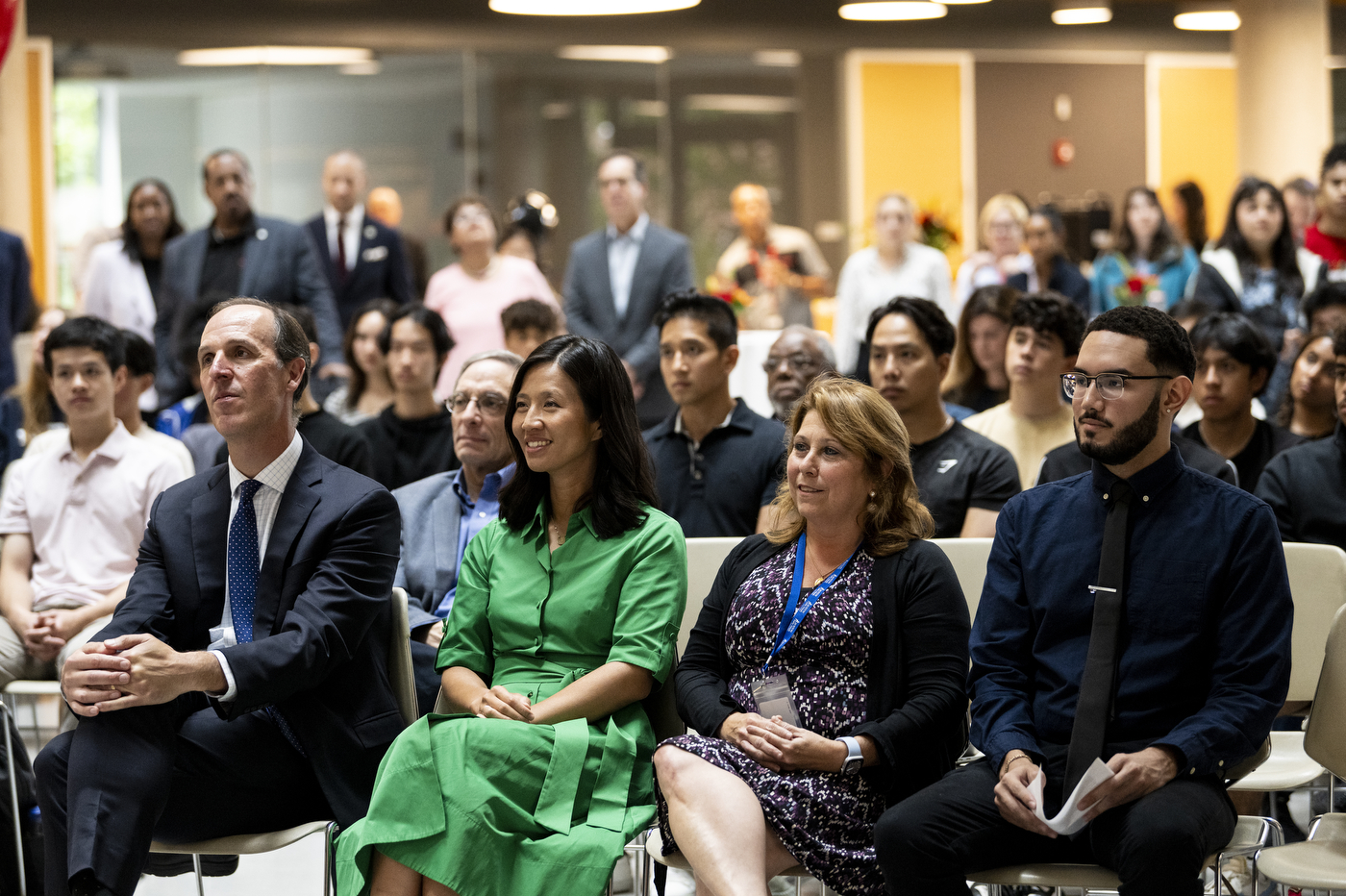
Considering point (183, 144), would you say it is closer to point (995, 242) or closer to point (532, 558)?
point (995, 242)

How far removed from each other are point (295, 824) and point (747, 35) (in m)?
10.9

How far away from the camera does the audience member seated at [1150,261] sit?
8.35 meters

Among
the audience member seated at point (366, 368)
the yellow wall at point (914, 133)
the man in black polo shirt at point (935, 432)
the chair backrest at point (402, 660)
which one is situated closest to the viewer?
the chair backrest at point (402, 660)

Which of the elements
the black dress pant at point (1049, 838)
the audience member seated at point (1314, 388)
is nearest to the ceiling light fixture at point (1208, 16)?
the audience member seated at point (1314, 388)

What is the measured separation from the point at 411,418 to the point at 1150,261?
5.35m

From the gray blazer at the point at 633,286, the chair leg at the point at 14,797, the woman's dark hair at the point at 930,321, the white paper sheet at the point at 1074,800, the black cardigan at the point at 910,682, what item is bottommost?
the chair leg at the point at 14,797

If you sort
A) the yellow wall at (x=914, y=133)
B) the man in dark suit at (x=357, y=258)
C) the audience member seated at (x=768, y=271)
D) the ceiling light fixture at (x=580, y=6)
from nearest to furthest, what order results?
1. the ceiling light fixture at (x=580, y=6)
2. the man in dark suit at (x=357, y=258)
3. the audience member seated at (x=768, y=271)
4. the yellow wall at (x=914, y=133)

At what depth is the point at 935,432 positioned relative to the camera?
13.8 feet

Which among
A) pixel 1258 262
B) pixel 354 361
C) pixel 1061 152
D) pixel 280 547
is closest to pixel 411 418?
pixel 354 361

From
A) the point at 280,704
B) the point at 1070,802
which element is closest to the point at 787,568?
the point at 1070,802

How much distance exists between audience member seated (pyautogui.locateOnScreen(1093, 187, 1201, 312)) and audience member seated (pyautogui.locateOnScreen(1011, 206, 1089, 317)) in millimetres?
192

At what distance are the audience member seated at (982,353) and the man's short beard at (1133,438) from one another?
2440 mm

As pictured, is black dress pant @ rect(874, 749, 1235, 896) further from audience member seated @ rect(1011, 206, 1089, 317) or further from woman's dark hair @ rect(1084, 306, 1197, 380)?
audience member seated @ rect(1011, 206, 1089, 317)

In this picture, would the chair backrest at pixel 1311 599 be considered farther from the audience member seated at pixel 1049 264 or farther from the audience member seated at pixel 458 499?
the audience member seated at pixel 1049 264
